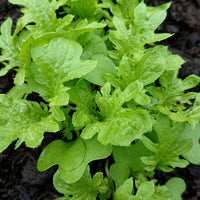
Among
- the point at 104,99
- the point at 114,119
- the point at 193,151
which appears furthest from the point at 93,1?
the point at 193,151

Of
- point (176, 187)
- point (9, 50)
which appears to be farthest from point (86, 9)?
point (176, 187)

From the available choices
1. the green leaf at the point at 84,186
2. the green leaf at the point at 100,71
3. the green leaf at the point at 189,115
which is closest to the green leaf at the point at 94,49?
the green leaf at the point at 100,71

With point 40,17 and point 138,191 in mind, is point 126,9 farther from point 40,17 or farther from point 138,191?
point 138,191

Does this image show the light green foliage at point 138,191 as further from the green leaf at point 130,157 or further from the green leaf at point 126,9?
the green leaf at point 126,9

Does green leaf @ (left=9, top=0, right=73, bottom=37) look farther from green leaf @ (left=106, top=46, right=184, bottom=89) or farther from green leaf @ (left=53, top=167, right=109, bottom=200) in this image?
green leaf @ (left=53, top=167, right=109, bottom=200)

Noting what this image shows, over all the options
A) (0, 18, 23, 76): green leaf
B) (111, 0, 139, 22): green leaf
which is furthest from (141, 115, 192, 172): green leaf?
(0, 18, 23, 76): green leaf

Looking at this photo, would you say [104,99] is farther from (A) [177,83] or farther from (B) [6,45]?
(B) [6,45]
